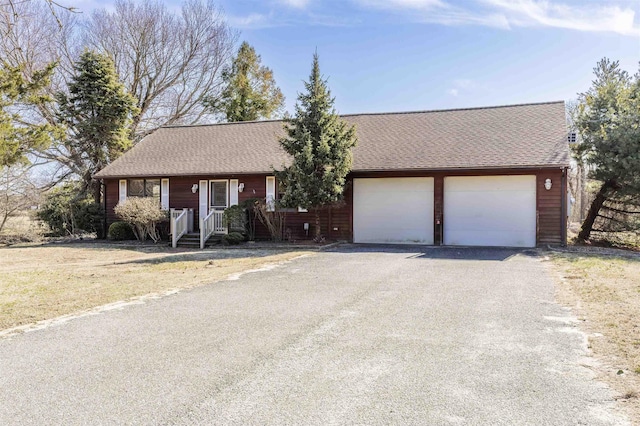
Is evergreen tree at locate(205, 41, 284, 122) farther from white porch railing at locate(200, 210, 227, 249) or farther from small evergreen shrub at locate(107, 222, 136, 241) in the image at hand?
white porch railing at locate(200, 210, 227, 249)

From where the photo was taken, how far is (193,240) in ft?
54.6

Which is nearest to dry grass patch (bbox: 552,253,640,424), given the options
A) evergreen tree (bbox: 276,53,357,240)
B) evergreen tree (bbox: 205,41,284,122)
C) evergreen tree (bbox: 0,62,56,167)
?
evergreen tree (bbox: 276,53,357,240)

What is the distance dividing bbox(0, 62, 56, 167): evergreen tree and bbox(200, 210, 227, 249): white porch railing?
221 inches

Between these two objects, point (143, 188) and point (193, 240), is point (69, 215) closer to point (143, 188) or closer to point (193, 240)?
point (143, 188)

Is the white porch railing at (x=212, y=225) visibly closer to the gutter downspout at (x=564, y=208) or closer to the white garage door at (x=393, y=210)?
the white garage door at (x=393, y=210)

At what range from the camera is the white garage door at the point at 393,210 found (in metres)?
15.4

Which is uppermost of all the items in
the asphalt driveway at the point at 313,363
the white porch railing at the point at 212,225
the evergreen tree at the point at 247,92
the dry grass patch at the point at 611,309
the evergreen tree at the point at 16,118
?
the evergreen tree at the point at 247,92

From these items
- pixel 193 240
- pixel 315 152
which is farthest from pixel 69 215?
pixel 315 152

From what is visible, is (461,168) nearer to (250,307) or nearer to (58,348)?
(250,307)

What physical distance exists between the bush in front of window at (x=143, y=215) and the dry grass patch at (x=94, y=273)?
1.49 m

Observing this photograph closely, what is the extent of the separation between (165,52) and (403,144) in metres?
18.0

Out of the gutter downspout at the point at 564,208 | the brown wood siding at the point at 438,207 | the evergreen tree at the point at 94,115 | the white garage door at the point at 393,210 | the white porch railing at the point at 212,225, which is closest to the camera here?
the gutter downspout at the point at 564,208

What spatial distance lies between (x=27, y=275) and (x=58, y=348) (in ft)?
19.8

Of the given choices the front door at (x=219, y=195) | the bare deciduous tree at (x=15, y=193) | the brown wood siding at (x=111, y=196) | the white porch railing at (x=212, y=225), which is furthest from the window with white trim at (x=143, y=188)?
the bare deciduous tree at (x=15, y=193)
